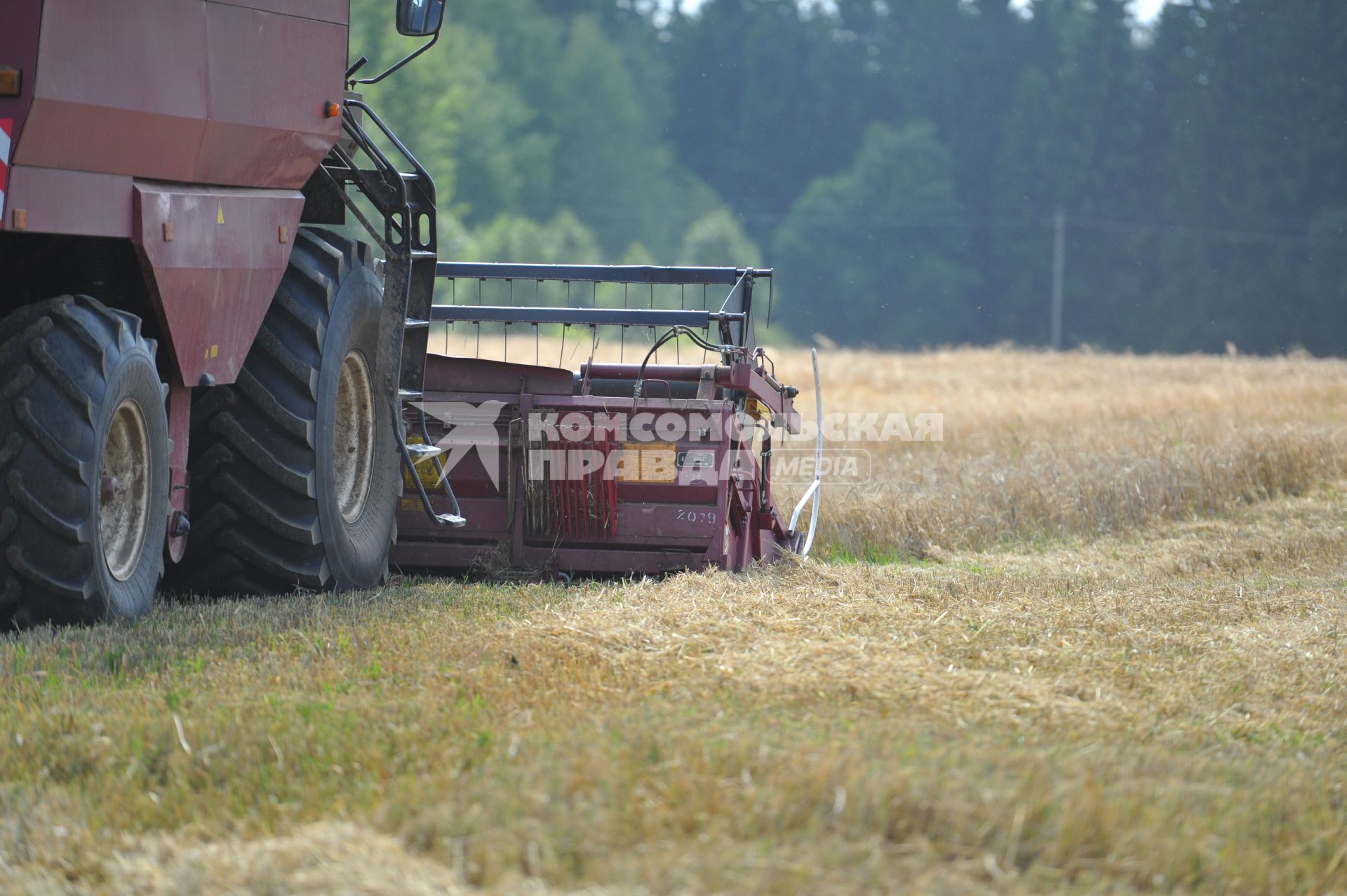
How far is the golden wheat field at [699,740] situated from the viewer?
2885 millimetres

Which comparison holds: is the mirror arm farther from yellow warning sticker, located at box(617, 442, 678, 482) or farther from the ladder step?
yellow warning sticker, located at box(617, 442, 678, 482)

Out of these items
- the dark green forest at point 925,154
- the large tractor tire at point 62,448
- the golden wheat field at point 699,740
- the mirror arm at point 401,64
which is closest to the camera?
the golden wheat field at point 699,740

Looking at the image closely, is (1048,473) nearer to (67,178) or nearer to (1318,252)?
(67,178)

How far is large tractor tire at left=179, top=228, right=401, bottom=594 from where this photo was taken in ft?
17.6

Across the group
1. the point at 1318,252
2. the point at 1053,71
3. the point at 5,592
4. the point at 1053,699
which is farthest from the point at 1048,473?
the point at 1053,71

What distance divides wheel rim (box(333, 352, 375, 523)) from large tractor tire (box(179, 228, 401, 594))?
18cm

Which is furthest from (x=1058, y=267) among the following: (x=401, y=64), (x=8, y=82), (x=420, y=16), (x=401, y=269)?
(x=8, y=82)

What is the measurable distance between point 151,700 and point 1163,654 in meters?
3.05

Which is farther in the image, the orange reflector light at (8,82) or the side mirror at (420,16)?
the side mirror at (420,16)

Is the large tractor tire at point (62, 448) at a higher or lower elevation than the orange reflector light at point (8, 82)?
lower

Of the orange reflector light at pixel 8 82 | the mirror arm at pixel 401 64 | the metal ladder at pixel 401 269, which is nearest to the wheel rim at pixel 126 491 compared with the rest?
the orange reflector light at pixel 8 82

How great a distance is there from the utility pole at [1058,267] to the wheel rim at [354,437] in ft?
169

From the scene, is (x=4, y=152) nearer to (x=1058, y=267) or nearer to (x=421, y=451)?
(x=421, y=451)

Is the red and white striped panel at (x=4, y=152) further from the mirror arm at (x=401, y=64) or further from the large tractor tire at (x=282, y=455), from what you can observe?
the mirror arm at (x=401, y=64)
